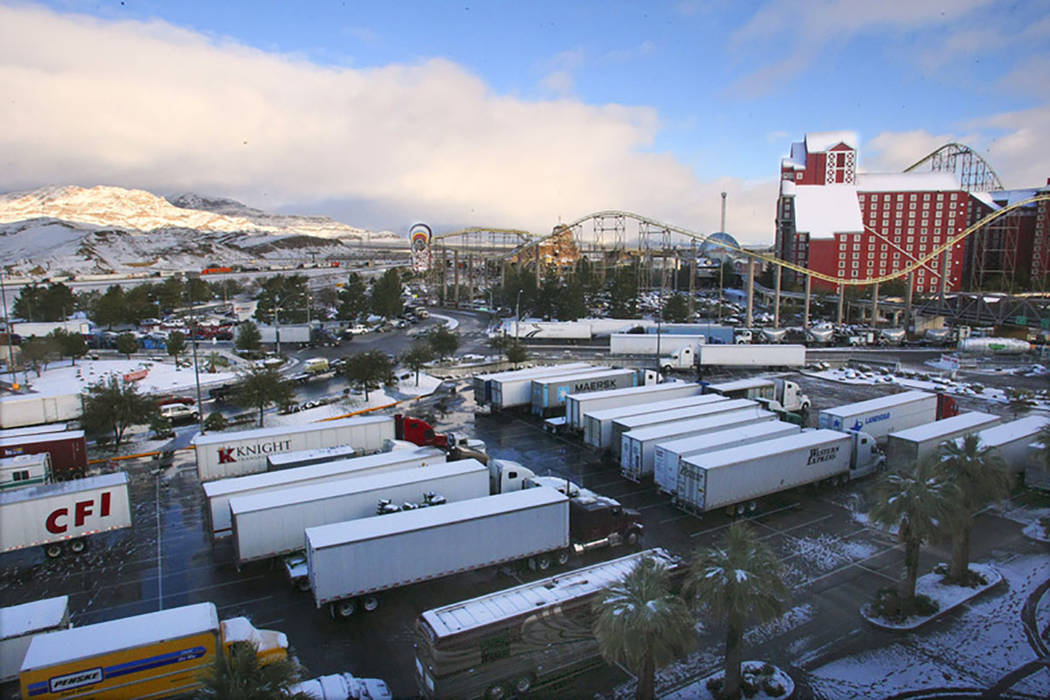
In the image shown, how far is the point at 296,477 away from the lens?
710 inches

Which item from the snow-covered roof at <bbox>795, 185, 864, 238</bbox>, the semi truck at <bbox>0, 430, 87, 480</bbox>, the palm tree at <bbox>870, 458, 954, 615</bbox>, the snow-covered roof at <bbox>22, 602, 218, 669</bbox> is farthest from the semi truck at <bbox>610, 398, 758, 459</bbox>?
Result: the snow-covered roof at <bbox>795, 185, 864, 238</bbox>

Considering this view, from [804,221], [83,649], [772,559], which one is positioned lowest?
[83,649]

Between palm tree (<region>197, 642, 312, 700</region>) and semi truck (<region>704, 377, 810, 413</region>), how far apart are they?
26.5 meters

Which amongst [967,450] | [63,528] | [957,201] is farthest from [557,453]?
[957,201]

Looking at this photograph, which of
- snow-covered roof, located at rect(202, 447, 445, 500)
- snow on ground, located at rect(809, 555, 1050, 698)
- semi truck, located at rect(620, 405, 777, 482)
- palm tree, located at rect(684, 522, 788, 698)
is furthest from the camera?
semi truck, located at rect(620, 405, 777, 482)

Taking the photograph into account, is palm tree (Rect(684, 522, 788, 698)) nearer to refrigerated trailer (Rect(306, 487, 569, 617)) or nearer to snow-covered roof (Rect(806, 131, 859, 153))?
refrigerated trailer (Rect(306, 487, 569, 617))

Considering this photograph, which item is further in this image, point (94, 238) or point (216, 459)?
point (94, 238)

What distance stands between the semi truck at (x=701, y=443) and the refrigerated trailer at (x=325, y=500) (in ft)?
19.8

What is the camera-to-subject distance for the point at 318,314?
7506 centimetres

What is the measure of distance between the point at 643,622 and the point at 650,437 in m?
13.0

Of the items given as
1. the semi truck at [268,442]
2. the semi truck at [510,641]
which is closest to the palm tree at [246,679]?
the semi truck at [510,641]

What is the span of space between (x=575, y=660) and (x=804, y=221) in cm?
9592

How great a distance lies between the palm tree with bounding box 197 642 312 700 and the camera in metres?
7.57

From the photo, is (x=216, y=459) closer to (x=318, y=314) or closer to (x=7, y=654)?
(x=7, y=654)
